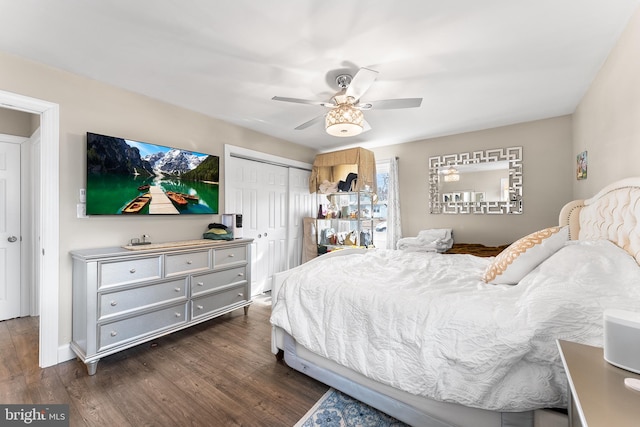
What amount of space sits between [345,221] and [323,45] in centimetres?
323

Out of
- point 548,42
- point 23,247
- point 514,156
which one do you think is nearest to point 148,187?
point 23,247

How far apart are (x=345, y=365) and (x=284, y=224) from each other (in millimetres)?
3115

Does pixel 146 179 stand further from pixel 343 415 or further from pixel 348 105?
pixel 343 415

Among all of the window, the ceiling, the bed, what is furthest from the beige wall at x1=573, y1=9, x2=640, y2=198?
the window

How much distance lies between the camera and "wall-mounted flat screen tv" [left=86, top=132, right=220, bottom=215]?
2.48 m

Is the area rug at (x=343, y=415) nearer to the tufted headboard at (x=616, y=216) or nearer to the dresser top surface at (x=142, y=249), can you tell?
the tufted headboard at (x=616, y=216)

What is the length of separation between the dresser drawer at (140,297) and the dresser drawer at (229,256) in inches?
15.5

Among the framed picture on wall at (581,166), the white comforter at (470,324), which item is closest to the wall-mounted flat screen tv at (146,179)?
the white comforter at (470,324)

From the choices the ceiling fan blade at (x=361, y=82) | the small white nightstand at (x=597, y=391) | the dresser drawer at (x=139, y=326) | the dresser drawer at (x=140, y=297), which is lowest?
the dresser drawer at (x=139, y=326)

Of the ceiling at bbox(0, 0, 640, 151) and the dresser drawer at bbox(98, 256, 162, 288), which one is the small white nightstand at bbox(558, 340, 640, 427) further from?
the dresser drawer at bbox(98, 256, 162, 288)

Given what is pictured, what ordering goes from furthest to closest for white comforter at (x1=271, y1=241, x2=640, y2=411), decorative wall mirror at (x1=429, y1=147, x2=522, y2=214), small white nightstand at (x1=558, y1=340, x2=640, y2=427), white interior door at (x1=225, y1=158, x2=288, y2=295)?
1. white interior door at (x1=225, y1=158, x2=288, y2=295)
2. decorative wall mirror at (x1=429, y1=147, x2=522, y2=214)
3. white comforter at (x1=271, y1=241, x2=640, y2=411)
4. small white nightstand at (x1=558, y1=340, x2=640, y2=427)

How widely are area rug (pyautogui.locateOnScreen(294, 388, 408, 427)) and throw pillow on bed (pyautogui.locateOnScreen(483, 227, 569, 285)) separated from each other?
1.10 meters

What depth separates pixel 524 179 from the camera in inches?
138

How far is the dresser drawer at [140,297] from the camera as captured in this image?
7.30 feet
